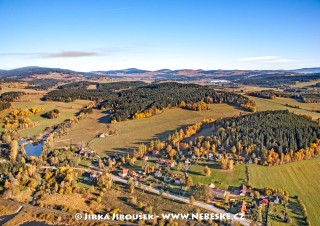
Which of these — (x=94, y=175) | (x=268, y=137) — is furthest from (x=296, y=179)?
(x=94, y=175)

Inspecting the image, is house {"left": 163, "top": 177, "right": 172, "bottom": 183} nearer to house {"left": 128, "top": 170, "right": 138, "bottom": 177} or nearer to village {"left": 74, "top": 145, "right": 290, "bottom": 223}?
village {"left": 74, "top": 145, "right": 290, "bottom": 223}

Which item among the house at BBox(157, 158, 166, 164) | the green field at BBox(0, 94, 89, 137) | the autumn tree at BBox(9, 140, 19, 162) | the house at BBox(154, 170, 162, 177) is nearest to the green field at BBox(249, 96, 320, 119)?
the house at BBox(157, 158, 166, 164)

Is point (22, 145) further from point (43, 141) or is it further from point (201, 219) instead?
point (201, 219)

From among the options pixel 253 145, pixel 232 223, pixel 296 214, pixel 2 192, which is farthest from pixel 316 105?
pixel 2 192

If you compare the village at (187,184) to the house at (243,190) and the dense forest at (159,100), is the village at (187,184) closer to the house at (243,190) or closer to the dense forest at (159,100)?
the house at (243,190)

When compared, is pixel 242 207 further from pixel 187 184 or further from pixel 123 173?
pixel 123 173

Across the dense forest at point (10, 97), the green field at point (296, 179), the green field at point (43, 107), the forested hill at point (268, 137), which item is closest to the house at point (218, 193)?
the green field at point (296, 179)
